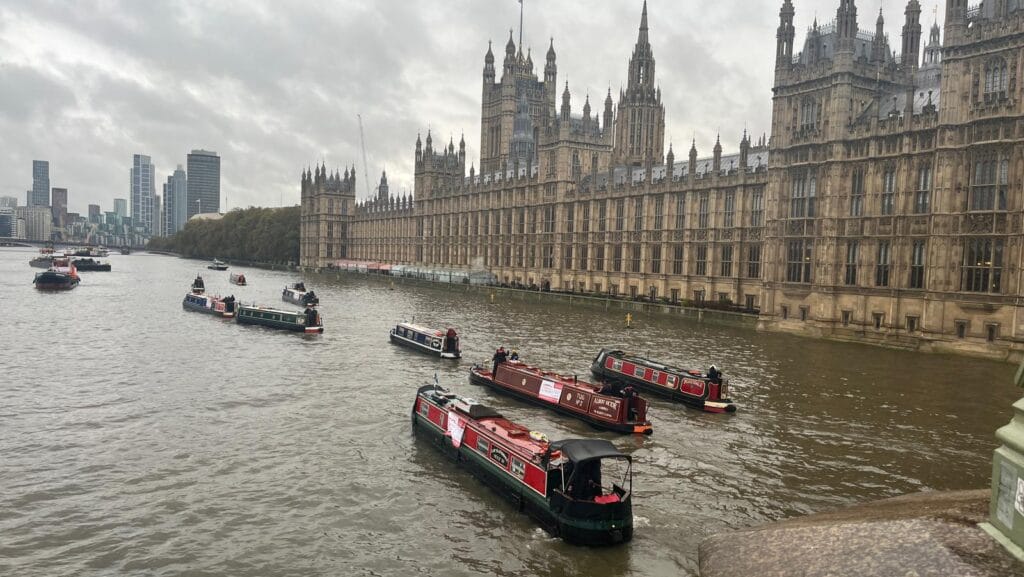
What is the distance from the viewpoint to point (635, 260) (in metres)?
84.0

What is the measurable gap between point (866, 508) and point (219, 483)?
17896 mm

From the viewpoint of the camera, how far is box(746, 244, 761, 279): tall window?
222 ft

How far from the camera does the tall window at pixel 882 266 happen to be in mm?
50562

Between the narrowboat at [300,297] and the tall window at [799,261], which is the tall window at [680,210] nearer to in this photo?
the tall window at [799,261]

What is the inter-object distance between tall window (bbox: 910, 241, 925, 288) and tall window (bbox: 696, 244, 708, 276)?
83.9 ft

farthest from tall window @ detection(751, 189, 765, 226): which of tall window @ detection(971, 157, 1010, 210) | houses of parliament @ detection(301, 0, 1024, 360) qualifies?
tall window @ detection(971, 157, 1010, 210)

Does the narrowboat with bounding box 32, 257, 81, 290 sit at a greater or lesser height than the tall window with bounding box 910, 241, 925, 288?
lesser

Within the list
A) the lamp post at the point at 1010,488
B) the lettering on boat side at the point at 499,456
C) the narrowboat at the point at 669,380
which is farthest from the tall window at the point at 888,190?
the lamp post at the point at 1010,488

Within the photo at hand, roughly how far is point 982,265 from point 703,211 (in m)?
31.8

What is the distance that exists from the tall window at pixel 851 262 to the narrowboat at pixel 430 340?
30560 mm

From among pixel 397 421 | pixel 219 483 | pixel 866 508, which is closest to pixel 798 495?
pixel 866 508

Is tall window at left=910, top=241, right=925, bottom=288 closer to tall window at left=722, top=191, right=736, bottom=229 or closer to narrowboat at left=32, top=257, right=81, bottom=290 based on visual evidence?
tall window at left=722, top=191, right=736, bottom=229

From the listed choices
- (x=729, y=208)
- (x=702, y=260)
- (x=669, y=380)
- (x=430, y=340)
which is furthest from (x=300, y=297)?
(x=669, y=380)

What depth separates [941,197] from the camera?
4631cm
